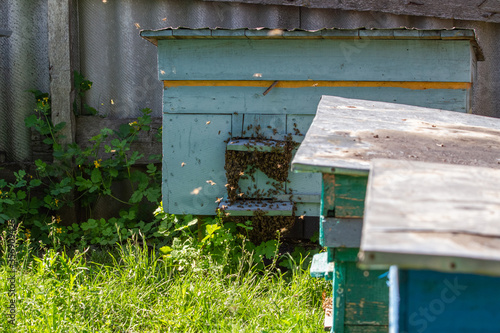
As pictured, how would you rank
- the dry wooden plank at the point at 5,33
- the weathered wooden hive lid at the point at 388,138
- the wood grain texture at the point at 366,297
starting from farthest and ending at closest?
the dry wooden plank at the point at 5,33 < the wood grain texture at the point at 366,297 < the weathered wooden hive lid at the point at 388,138

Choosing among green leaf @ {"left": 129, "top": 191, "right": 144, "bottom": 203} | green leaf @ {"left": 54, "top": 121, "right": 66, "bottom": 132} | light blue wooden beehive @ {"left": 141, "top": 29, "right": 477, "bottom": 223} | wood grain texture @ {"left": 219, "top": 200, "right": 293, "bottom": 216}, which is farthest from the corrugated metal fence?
wood grain texture @ {"left": 219, "top": 200, "right": 293, "bottom": 216}

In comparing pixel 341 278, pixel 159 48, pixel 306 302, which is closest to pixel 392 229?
pixel 341 278

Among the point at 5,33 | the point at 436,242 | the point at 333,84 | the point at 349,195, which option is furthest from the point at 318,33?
the point at 436,242

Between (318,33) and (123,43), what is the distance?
2145 millimetres

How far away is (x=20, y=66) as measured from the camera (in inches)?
193

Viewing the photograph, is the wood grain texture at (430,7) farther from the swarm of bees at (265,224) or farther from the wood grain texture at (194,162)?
the swarm of bees at (265,224)

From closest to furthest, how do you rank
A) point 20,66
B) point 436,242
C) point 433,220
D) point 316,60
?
point 436,242 < point 433,220 < point 316,60 < point 20,66

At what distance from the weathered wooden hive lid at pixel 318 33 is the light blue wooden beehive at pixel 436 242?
2.23 meters

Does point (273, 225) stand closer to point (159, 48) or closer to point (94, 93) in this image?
point (159, 48)

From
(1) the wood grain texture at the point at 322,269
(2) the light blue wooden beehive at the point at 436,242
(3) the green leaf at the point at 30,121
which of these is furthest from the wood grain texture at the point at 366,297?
(3) the green leaf at the point at 30,121

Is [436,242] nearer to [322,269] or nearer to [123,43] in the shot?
[322,269]

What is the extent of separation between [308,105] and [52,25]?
2574mm

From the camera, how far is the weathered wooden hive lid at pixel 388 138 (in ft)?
5.62

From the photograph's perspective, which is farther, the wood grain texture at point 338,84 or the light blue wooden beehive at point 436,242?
the wood grain texture at point 338,84
